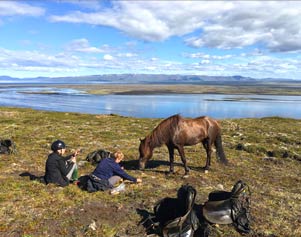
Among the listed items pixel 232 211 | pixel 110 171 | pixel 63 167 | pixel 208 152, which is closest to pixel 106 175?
pixel 110 171

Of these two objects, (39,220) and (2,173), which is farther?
(2,173)

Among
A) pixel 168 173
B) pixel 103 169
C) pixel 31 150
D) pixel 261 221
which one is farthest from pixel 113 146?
pixel 261 221

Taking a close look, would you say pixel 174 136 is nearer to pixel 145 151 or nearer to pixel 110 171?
pixel 145 151

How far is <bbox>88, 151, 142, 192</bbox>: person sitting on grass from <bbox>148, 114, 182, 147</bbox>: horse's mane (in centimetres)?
218

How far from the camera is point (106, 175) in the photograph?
1129 centimetres

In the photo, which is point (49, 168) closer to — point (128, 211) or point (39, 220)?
point (39, 220)

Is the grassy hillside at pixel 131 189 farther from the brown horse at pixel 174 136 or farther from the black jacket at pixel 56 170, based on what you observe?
the brown horse at pixel 174 136

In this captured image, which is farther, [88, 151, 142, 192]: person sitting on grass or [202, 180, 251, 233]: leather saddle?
[88, 151, 142, 192]: person sitting on grass

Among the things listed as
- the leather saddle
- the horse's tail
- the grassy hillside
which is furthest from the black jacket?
the horse's tail

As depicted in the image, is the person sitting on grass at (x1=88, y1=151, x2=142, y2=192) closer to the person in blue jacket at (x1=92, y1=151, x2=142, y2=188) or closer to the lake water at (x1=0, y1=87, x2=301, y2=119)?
the person in blue jacket at (x1=92, y1=151, x2=142, y2=188)

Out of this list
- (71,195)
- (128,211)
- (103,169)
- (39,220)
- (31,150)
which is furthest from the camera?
(31,150)

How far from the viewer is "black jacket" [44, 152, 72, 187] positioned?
1097cm

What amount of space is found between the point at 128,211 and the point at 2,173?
6.35 meters

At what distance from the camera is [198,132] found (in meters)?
14.0
